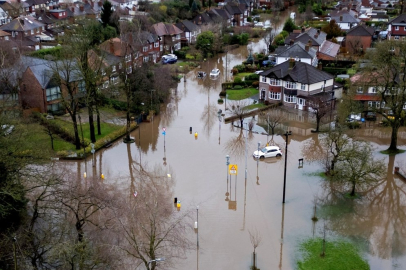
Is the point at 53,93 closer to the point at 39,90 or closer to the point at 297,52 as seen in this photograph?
the point at 39,90

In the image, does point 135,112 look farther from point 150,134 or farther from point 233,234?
point 233,234

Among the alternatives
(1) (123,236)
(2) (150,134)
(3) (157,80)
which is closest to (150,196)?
(1) (123,236)

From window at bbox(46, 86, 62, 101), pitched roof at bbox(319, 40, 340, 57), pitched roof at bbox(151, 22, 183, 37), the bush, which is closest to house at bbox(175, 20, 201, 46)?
pitched roof at bbox(151, 22, 183, 37)

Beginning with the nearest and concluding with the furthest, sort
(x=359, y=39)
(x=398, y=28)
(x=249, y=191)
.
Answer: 1. (x=249, y=191)
2. (x=359, y=39)
3. (x=398, y=28)

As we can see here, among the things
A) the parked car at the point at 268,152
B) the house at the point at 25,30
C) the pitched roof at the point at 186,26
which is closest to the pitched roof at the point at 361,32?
the pitched roof at the point at 186,26

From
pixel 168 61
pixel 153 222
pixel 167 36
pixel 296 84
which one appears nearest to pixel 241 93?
pixel 296 84

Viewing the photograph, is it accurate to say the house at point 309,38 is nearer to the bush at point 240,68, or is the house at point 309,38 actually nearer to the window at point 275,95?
the bush at point 240,68
